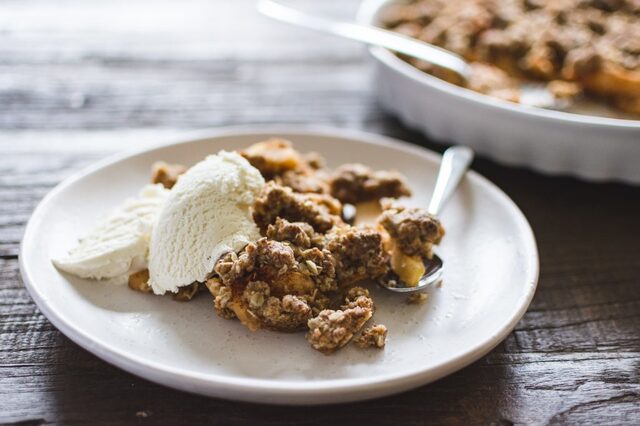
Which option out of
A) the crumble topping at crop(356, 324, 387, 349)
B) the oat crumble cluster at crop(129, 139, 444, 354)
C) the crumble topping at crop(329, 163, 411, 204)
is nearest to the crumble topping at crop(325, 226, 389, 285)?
the oat crumble cluster at crop(129, 139, 444, 354)

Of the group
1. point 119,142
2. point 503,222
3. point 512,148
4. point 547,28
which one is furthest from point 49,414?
point 547,28

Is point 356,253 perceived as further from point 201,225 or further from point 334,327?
point 201,225

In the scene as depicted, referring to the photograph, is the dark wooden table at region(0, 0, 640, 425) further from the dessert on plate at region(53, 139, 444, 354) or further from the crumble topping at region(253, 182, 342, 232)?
the crumble topping at region(253, 182, 342, 232)

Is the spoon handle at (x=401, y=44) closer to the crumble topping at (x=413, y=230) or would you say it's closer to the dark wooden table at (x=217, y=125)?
the dark wooden table at (x=217, y=125)

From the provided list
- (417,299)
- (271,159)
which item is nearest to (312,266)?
(417,299)

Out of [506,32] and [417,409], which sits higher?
[506,32]

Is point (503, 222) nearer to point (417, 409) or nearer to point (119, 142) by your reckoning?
point (417, 409)

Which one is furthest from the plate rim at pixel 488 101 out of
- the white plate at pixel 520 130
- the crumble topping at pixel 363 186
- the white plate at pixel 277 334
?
the crumble topping at pixel 363 186

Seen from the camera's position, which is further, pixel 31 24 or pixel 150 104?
pixel 31 24
